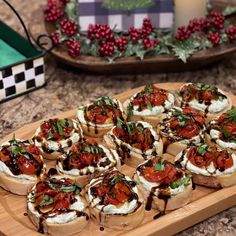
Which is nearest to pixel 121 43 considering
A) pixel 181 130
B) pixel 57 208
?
pixel 181 130

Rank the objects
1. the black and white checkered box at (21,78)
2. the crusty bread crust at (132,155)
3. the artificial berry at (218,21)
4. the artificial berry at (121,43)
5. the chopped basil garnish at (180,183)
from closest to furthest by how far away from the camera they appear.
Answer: the chopped basil garnish at (180,183)
the crusty bread crust at (132,155)
the black and white checkered box at (21,78)
the artificial berry at (121,43)
the artificial berry at (218,21)

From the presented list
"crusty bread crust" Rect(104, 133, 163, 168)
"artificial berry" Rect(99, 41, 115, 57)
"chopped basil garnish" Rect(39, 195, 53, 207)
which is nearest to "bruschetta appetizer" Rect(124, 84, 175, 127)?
"crusty bread crust" Rect(104, 133, 163, 168)

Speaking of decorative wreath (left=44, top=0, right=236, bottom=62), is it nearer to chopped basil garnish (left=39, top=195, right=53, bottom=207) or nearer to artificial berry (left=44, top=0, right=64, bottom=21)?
artificial berry (left=44, top=0, right=64, bottom=21)

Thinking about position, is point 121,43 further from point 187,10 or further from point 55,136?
→ point 55,136

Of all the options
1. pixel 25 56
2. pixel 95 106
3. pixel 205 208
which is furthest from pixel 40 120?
pixel 205 208

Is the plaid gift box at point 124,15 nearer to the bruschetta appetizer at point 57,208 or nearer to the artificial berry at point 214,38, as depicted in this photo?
the artificial berry at point 214,38

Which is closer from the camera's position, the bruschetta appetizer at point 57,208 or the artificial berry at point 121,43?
the bruschetta appetizer at point 57,208

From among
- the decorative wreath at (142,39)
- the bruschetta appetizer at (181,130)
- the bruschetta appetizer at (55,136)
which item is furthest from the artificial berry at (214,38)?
the bruschetta appetizer at (55,136)
